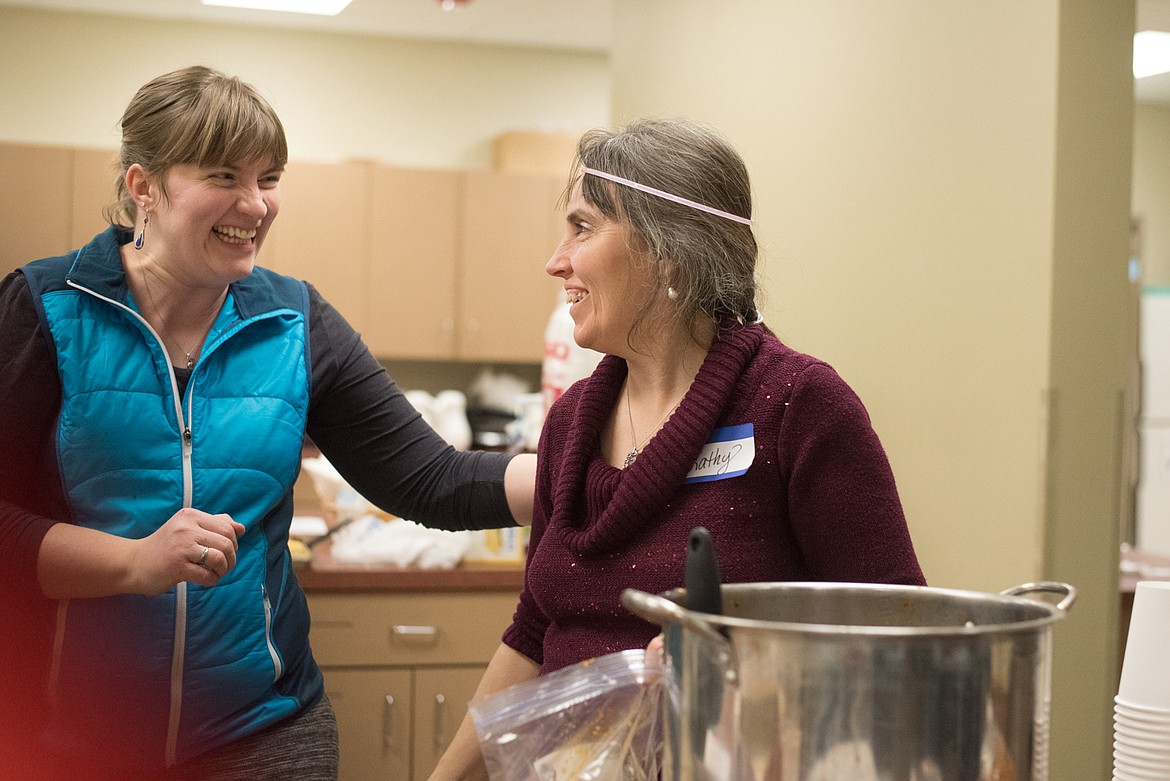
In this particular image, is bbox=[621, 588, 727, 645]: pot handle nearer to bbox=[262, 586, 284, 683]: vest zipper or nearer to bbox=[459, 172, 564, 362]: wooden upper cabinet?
bbox=[262, 586, 284, 683]: vest zipper

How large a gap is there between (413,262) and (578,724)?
16.6ft

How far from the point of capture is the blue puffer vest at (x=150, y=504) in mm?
1476

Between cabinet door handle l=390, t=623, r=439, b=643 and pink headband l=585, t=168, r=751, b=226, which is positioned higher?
pink headband l=585, t=168, r=751, b=226

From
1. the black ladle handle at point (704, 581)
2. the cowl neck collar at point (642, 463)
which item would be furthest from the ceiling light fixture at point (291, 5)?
the black ladle handle at point (704, 581)

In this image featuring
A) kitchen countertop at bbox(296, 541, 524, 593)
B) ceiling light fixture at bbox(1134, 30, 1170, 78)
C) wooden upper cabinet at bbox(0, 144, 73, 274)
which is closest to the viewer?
kitchen countertop at bbox(296, 541, 524, 593)

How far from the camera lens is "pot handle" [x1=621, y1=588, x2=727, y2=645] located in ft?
2.15

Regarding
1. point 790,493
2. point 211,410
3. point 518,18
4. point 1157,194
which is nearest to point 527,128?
point 518,18

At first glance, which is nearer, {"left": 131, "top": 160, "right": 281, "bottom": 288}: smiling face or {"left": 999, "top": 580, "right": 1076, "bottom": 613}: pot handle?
{"left": 999, "top": 580, "right": 1076, "bottom": 613}: pot handle

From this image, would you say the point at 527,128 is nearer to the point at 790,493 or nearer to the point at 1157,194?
the point at 1157,194

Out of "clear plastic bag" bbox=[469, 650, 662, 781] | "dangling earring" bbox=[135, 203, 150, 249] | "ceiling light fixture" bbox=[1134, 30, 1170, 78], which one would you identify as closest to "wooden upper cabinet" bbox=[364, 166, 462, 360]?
"ceiling light fixture" bbox=[1134, 30, 1170, 78]

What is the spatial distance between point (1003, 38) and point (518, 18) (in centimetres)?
388

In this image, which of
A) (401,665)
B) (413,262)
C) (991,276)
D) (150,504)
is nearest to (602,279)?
(150,504)

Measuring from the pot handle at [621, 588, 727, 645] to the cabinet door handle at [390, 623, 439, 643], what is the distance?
2.23 metres

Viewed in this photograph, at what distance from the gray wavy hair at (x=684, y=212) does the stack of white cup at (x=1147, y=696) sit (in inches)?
22.4
